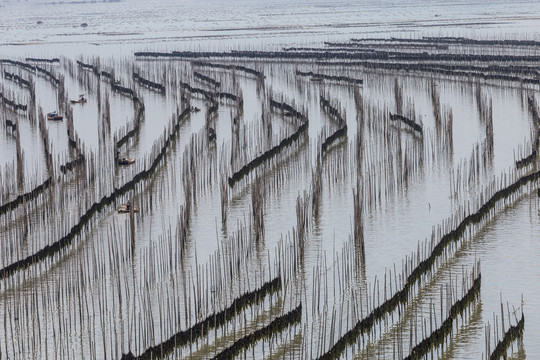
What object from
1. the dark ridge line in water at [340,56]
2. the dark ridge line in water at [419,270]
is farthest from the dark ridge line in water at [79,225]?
the dark ridge line in water at [340,56]

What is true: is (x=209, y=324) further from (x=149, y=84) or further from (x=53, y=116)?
(x=149, y=84)

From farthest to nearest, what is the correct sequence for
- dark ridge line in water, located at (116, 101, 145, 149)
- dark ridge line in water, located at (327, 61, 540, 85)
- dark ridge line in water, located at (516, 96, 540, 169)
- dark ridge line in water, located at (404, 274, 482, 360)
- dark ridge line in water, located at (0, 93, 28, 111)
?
dark ridge line in water, located at (327, 61, 540, 85), dark ridge line in water, located at (0, 93, 28, 111), dark ridge line in water, located at (116, 101, 145, 149), dark ridge line in water, located at (516, 96, 540, 169), dark ridge line in water, located at (404, 274, 482, 360)

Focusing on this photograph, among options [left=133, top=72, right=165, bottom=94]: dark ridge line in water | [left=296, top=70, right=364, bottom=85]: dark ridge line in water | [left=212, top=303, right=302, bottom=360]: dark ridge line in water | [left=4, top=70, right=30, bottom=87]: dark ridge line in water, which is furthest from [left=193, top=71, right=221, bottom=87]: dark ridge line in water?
[left=212, top=303, right=302, bottom=360]: dark ridge line in water

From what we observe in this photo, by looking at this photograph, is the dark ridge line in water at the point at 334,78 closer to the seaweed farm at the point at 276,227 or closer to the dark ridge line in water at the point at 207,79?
the seaweed farm at the point at 276,227

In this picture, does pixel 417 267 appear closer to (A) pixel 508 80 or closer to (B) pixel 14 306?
(B) pixel 14 306

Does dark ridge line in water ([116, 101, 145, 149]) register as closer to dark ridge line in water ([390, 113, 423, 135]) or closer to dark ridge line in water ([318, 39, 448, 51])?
dark ridge line in water ([390, 113, 423, 135])

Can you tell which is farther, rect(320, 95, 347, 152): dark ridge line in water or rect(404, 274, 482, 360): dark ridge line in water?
rect(320, 95, 347, 152): dark ridge line in water

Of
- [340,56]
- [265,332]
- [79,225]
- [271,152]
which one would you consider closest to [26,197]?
[79,225]

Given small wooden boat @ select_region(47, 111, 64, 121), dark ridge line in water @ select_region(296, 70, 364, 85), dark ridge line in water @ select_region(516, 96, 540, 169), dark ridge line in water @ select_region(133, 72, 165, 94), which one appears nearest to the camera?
dark ridge line in water @ select_region(516, 96, 540, 169)
